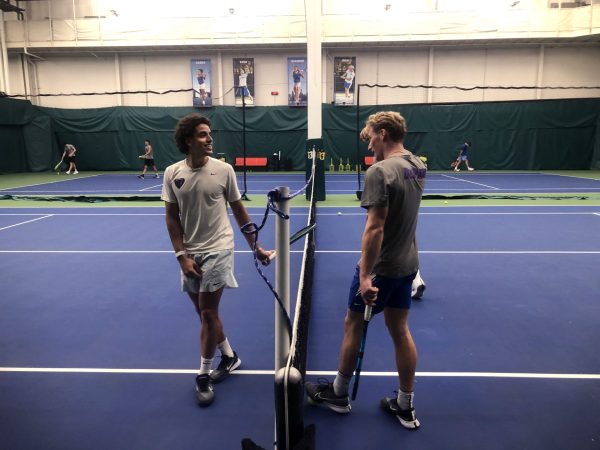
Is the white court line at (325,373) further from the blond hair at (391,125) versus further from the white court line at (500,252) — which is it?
the white court line at (500,252)

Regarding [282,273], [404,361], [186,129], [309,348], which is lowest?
[309,348]

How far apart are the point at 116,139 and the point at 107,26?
18.2 ft

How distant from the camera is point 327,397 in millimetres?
3012

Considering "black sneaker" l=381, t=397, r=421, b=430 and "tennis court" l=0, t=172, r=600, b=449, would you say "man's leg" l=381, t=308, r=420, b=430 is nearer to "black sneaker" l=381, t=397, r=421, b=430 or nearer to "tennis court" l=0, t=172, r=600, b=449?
"black sneaker" l=381, t=397, r=421, b=430

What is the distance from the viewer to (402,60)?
23.5 m

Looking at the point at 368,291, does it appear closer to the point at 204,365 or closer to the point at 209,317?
the point at 209,317

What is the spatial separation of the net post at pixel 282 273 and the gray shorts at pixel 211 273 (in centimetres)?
103

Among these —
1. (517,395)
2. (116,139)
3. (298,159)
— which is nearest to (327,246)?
(517,395)

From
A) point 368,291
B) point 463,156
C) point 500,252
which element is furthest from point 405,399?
point 463,156

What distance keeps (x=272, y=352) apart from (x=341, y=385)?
39.0 inches

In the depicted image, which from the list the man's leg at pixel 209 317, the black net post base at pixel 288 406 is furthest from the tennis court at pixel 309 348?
the black net post base at pixel 288 406

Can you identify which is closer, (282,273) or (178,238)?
(282,273)

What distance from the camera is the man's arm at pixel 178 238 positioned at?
2.96 m

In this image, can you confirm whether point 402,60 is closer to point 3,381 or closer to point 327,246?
point 327,246
